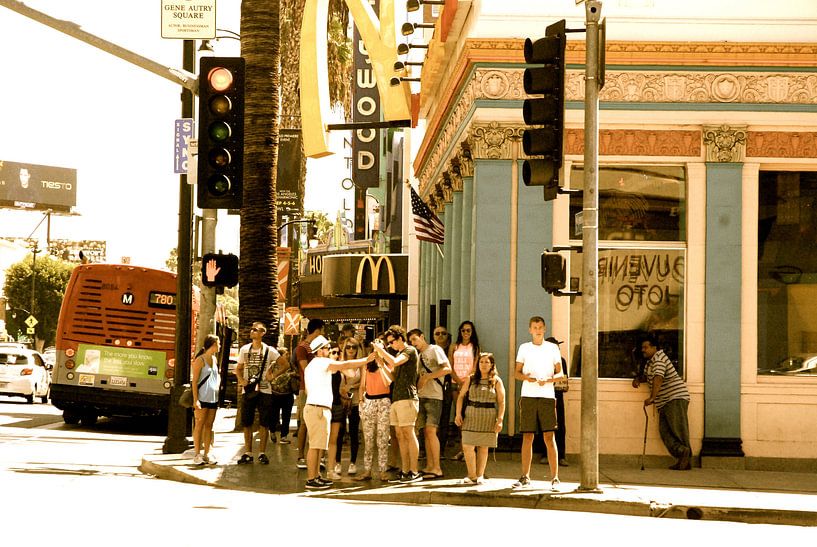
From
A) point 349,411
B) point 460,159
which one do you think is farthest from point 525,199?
point 349,411

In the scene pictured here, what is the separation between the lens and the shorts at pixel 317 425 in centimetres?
1428

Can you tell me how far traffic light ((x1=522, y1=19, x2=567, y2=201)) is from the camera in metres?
13.3

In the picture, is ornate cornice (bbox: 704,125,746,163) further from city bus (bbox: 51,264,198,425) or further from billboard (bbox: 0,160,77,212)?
billboard (bbox: 0,160,77,212)

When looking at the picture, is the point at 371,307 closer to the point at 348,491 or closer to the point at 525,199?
the point at 525,199

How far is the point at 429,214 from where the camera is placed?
859 inches

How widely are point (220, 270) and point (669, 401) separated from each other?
650 cm

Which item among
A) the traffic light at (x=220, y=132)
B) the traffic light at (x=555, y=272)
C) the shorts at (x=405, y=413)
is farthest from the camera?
the shorts at (x=405, y=413)

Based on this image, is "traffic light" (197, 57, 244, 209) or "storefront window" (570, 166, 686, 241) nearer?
"traffic light" (197, 57, 244, 209)

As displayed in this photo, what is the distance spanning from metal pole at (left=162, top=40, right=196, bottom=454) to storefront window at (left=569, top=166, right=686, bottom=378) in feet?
19.1

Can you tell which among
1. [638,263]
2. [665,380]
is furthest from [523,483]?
[638,263]

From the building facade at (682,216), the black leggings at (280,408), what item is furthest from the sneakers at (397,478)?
the black leggings at (280,408)

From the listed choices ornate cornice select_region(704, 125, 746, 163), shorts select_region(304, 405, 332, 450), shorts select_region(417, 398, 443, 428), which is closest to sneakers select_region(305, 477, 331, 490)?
shorts select_region(304, 405, 332, 450)

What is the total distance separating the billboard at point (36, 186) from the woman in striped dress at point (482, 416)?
156482mm

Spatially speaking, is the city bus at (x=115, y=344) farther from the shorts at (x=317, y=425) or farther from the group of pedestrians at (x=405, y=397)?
the shorts at (x=317, y=425)
